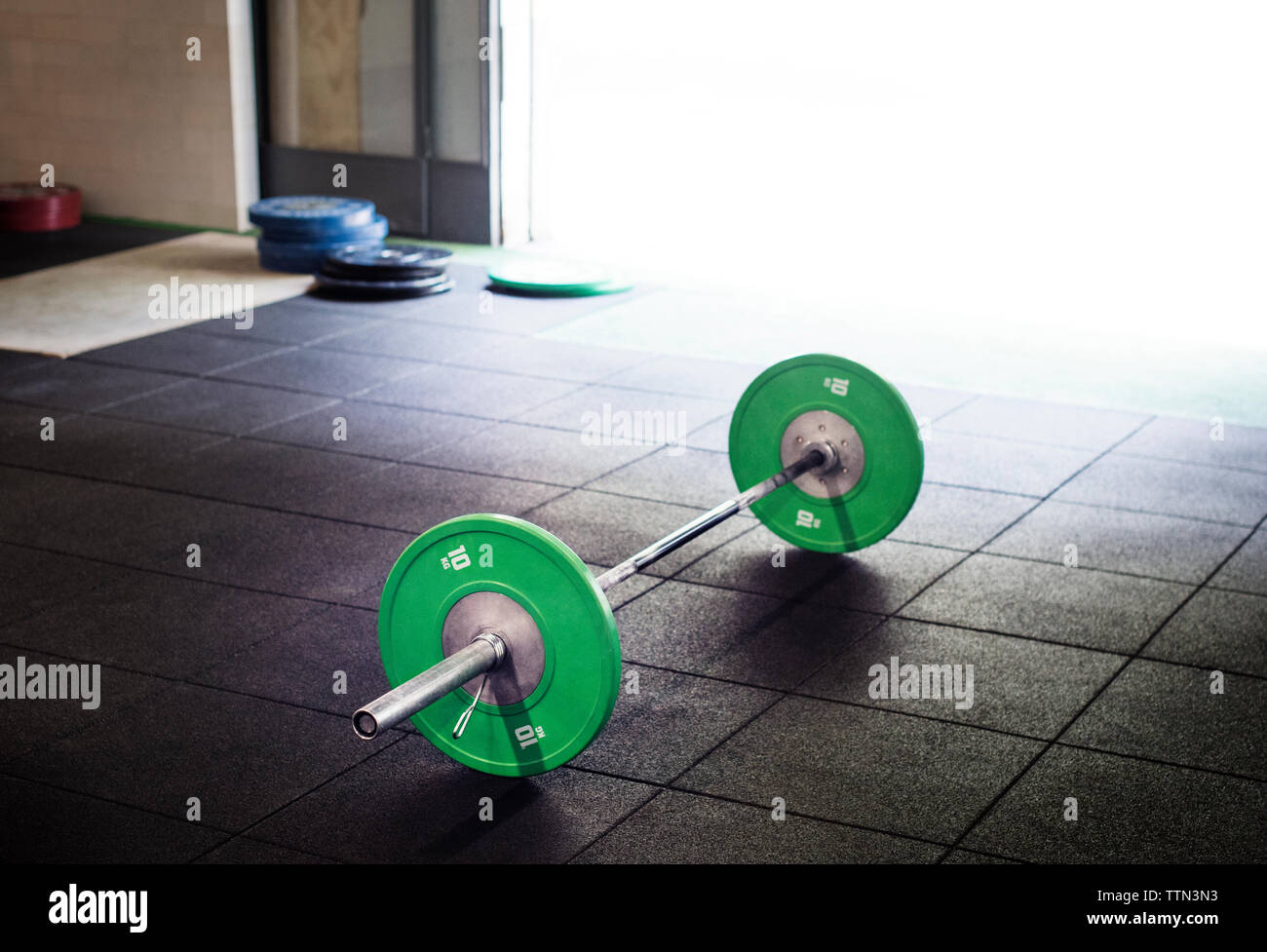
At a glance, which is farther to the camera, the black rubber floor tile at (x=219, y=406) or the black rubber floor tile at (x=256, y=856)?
the black rubber floor tile at (x=219, y=406)

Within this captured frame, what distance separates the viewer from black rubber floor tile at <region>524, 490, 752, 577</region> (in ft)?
13.3

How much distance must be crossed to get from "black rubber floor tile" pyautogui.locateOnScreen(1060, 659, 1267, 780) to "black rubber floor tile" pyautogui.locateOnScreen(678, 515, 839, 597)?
89cm

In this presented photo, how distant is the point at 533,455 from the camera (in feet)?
16.1

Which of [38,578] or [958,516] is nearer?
[38,578]

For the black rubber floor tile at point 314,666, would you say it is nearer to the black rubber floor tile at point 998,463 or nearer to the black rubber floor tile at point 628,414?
the black rubber floor tile at point 628,414

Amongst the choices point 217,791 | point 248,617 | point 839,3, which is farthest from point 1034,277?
point 217,791

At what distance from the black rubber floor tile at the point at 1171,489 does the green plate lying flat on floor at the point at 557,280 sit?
3083 mm

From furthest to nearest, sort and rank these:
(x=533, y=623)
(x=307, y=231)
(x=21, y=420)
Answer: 1. (x=307, y=231)
2. (x=21, y=420)
3. (x=533, y=623)

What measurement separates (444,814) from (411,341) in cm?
389

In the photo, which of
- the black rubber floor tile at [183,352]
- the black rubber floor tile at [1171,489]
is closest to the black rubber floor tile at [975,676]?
the black rubber floor tile at [1171,489]

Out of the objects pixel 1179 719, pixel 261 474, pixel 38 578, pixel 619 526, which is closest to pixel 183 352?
pixel 261 474

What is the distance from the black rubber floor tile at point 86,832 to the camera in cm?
258

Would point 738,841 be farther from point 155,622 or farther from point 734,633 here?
point 155,622
